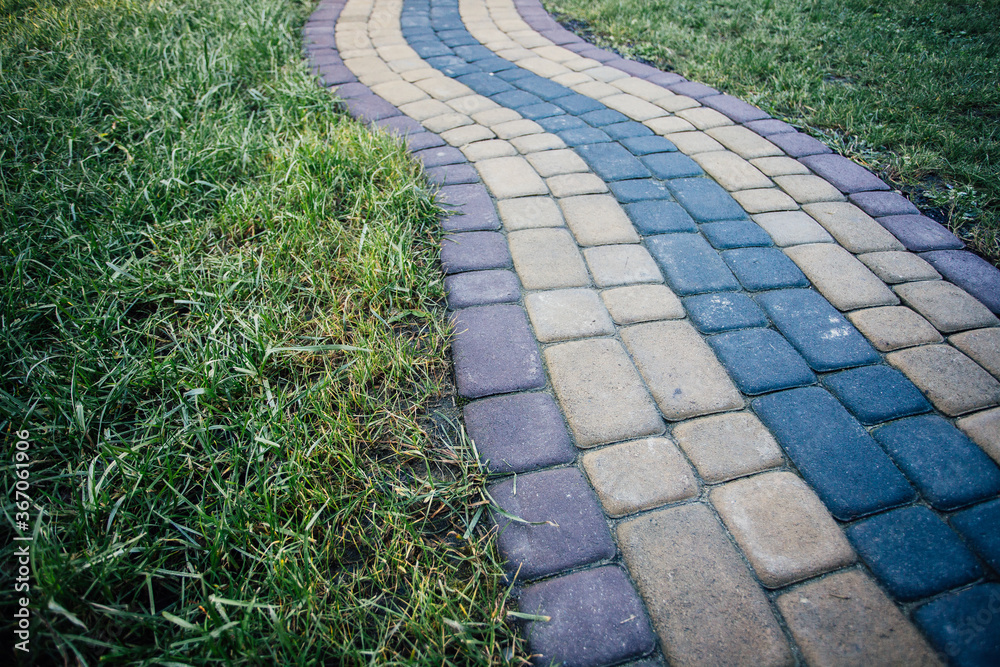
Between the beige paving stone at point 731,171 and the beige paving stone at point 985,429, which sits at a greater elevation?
the beige paving stone at point 731,171

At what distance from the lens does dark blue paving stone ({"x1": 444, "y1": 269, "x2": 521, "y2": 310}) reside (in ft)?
6.06

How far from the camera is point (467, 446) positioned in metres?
1.44

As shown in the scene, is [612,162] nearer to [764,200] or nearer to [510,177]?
[510,177]

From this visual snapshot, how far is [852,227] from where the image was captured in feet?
7.11

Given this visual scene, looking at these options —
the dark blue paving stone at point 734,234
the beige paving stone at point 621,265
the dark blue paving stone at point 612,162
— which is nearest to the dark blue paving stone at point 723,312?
the beige paving stone at point 621,265

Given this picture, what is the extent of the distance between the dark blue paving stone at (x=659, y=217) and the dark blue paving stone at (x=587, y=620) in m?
1.44

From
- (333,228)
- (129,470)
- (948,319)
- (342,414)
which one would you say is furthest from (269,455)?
(948,319)

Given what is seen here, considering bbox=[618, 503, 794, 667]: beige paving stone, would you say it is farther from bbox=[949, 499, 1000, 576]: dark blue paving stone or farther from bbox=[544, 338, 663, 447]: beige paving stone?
bbox=[949, 499, 1000, 576]: dark blue paving stone

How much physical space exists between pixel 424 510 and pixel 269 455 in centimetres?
48

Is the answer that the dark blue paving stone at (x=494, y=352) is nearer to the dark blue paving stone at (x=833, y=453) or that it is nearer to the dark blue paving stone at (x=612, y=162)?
the dark blue paving stone at (x=833, y=453)

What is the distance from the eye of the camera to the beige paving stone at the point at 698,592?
42.7 inches

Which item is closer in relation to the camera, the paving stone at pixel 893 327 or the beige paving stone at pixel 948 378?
the beige paving stone at pixel 948 378

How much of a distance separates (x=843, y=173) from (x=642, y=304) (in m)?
1.48

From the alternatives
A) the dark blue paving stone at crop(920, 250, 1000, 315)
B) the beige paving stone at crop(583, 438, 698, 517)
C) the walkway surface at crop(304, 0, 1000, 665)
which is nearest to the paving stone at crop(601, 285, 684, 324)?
the walkway surface at crop(304, 0, 1000, 665)
